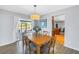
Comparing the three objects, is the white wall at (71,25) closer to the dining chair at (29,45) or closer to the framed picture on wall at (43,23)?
the framed picture on wall at (43,23)

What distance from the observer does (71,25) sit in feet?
11.6

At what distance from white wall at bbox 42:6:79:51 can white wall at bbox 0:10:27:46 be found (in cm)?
169

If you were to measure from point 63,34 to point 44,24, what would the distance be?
52.7 inches

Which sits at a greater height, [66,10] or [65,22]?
[66,10]

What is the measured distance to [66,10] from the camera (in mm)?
3732

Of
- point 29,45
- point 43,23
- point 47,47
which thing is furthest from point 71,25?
point 29,45

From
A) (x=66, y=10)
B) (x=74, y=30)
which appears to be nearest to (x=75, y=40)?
(x=74, y=30)

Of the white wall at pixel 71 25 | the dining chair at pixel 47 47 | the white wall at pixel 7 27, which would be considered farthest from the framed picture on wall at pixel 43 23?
the white wall at pixel 7 27

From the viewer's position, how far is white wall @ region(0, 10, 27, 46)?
12.9ft

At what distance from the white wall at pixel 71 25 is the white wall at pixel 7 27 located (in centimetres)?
169

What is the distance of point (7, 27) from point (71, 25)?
2.92m
